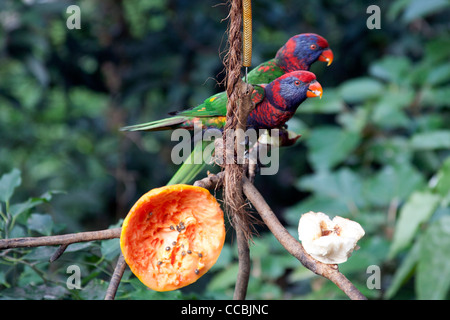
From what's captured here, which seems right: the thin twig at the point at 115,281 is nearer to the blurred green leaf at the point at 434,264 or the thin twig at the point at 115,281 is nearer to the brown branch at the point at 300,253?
the brown branch at the point at 300,253

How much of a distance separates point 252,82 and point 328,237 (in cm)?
42

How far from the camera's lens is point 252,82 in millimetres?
875

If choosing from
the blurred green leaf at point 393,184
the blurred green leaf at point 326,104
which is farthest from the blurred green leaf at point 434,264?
the blurred green leaf at point 326,104

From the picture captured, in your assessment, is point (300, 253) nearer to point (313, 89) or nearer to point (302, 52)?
point (313, 89)

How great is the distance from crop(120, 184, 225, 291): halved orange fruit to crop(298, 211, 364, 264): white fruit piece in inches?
5.0

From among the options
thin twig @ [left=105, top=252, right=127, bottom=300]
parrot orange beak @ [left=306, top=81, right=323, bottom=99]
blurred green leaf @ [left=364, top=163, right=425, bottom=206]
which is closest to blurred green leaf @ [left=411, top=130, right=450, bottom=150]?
blurred green leaf @ [left=364, top=163, right=425, bottom=206]

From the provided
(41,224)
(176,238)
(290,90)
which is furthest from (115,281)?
(290,90)

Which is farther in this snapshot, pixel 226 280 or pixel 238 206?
pixel 226 280

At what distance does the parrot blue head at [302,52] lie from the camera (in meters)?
0.86

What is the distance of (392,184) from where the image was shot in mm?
1628

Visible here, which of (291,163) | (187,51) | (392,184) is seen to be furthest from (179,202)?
(291,163)

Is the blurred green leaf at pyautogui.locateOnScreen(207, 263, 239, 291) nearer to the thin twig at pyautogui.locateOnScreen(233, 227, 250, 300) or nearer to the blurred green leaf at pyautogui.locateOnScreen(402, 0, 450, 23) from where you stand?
the thin twig at pyautogui.locateOnScreen(233, 227, 250, 300)

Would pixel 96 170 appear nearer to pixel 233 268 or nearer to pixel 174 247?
pixel 233 268

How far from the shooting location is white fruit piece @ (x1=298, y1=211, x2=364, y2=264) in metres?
0.55
